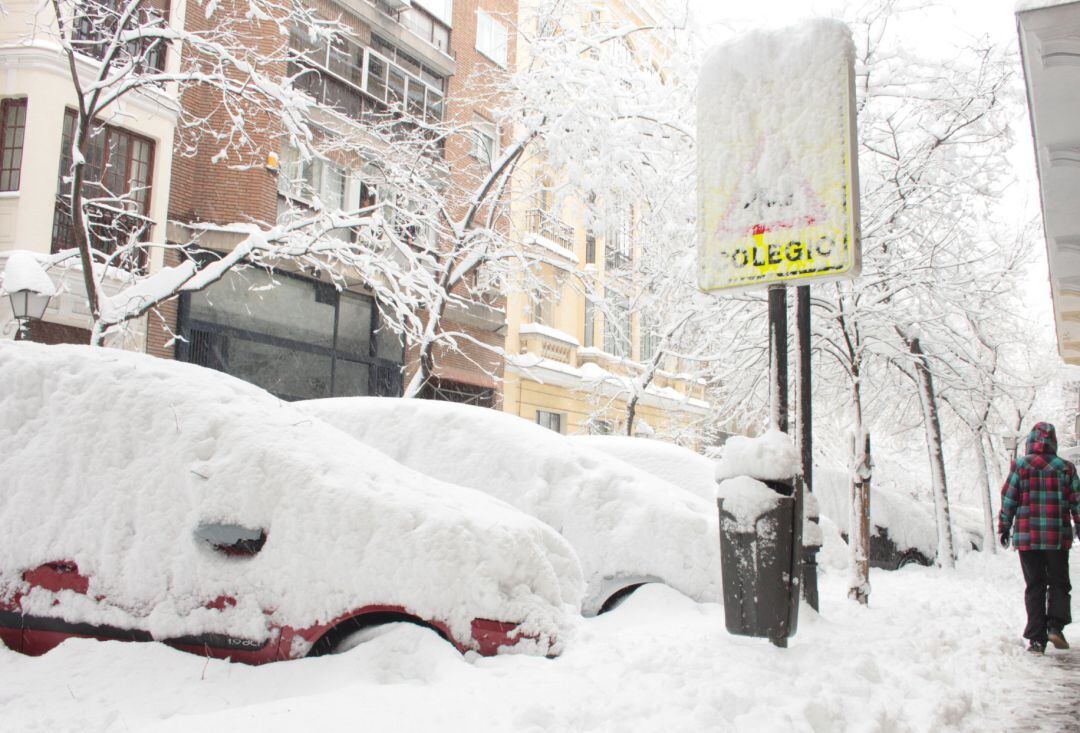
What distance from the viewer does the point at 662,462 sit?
8.47 meters

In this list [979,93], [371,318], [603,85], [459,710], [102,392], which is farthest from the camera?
[371,318]

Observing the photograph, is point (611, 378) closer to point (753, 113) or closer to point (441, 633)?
point (753, 113)

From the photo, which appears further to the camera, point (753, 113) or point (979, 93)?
point (979, 93)

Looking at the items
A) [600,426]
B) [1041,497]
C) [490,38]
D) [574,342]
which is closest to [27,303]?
[1041,497]

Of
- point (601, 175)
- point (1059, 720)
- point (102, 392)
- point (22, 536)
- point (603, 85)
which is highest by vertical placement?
point (603, 85)

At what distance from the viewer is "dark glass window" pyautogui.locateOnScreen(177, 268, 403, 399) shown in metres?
15.7

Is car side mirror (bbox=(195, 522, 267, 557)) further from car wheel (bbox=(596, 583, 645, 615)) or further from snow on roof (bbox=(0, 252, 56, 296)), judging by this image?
snow on roof (bbox=(0, 252, 56, 296))

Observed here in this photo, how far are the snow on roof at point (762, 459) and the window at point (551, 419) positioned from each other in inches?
714

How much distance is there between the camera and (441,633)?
386 centimetres

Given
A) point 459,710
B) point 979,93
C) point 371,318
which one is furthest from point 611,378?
point 459,710

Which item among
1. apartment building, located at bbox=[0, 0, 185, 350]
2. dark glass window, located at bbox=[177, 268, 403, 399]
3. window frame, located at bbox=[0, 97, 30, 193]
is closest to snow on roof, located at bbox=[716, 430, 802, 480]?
apartment building, located at bbox=[0, 0, 185, 350]

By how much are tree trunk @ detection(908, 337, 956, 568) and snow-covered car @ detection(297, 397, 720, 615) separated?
8.33 metres

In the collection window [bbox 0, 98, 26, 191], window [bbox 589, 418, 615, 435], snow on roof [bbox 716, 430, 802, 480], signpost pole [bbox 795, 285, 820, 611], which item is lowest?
snow on roof [bbox 716, 430, 802, 480]

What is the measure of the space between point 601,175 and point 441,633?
909cm
